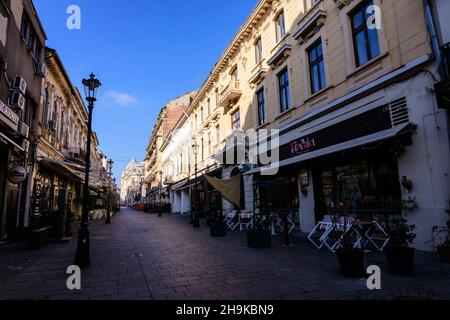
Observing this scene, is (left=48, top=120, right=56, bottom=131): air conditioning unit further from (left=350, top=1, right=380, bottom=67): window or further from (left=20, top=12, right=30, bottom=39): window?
(left=350, top=1, right=380, bottom=67): window

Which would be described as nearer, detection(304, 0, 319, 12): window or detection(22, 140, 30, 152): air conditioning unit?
detection(22, 140, 30, 152): air conditioning unit

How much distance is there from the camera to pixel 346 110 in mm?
9391

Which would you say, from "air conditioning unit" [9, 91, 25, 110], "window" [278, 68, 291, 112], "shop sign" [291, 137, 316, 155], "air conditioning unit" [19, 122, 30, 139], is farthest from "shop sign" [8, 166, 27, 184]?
"window" [278, 68, 291, 112]

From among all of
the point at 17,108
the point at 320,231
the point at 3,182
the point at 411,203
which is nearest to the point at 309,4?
the point at 411,203

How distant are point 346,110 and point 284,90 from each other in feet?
14.9

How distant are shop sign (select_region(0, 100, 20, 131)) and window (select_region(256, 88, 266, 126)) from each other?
10987 mm

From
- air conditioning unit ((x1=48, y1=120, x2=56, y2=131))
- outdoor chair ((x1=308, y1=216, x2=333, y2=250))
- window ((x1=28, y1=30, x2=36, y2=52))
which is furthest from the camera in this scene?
air conditioning unit ((x1=48, y1=120, x2=56, y2=131))

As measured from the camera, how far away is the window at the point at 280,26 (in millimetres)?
13562

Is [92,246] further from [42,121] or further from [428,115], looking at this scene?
[428,115]

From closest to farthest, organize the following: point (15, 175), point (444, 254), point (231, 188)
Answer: point (444, 254) < point (15, 175) < point (231, 188)

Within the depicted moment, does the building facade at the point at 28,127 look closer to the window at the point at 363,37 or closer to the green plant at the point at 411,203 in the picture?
the green plant at the point at 411,203

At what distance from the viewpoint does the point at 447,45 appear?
20.5ft

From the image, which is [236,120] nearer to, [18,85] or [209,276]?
[18,85]

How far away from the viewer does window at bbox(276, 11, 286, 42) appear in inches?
534
